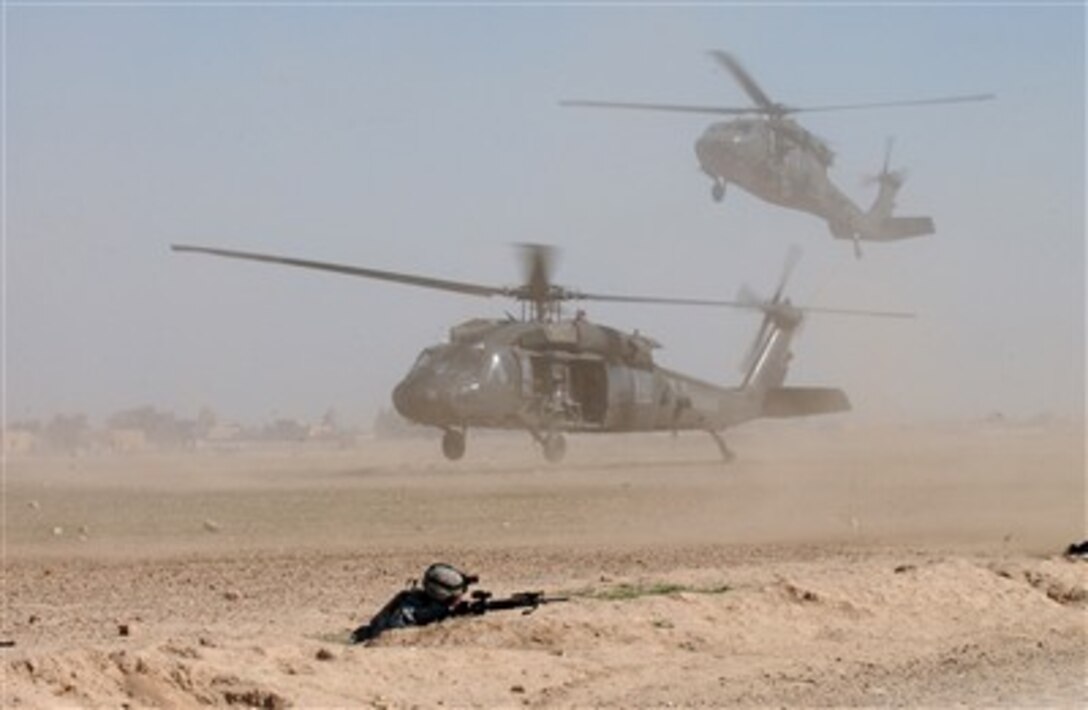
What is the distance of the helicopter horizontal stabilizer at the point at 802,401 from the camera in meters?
48.2

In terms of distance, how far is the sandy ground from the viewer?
44.9 ft

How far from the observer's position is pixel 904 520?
36.3 m

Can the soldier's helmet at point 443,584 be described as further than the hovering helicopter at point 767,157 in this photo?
No

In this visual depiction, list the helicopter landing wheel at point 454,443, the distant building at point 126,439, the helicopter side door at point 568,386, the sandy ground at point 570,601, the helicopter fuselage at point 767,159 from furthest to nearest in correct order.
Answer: the distant building at point 126,439 → the helicopter fuselage at point 767,159 → the helicopter side door at point 568,386 → the helicopter landing wheel at point 454,443 → the sandy ground at point 570,601

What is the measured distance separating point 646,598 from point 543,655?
254 cm

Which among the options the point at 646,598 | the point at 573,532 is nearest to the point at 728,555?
the point at 573,532

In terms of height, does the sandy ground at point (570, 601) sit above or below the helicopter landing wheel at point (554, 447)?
below

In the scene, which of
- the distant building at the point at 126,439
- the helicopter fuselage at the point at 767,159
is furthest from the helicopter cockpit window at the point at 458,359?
the distant building at the point at 126,439

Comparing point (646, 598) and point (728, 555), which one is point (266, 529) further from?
point (646, 598)

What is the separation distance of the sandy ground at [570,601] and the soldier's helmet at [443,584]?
1.14 feet

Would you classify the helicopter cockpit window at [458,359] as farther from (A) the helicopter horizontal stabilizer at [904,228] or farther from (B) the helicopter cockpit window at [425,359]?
(A) the helicopter horizontal stabilizer at [904,228]

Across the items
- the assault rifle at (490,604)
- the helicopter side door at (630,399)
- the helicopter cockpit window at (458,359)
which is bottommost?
the assault rifle at (490,604)

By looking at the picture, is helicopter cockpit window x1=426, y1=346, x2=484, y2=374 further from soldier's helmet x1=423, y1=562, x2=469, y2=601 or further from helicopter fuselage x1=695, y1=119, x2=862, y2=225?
soldier's helmet x1=423, y1=562, x2=469, y2=601

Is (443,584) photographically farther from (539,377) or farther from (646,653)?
(539,377)
